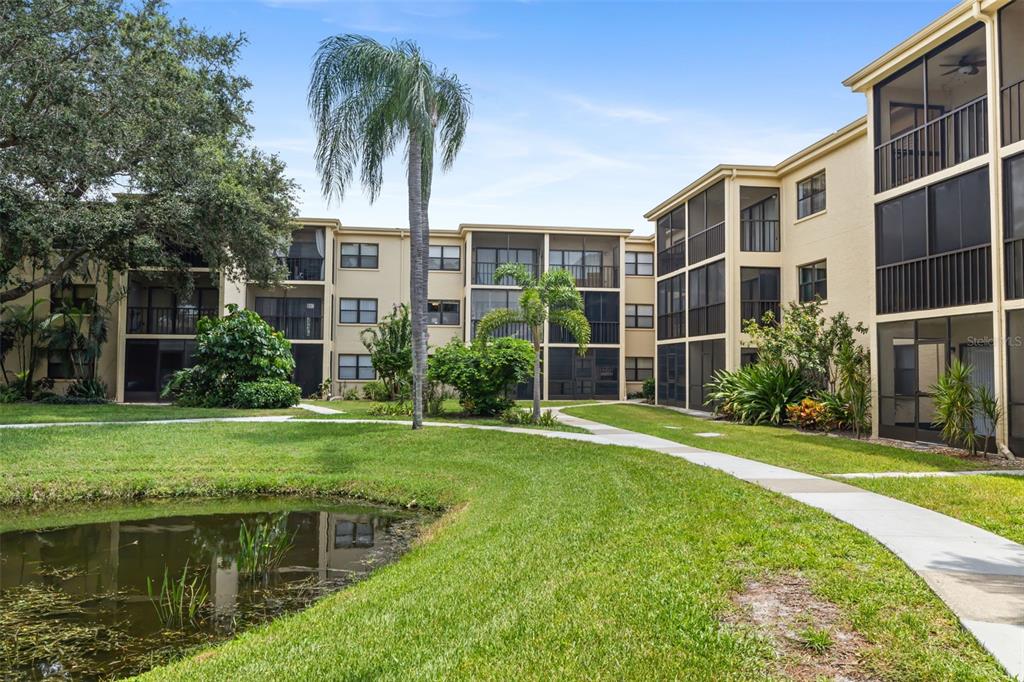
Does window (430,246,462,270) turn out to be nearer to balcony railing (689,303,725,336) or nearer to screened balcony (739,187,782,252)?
balcony railing (689,303,725,336)

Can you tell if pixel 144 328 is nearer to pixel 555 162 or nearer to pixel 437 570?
pixel 555 162

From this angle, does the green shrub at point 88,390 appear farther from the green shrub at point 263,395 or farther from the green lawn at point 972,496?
the green lawn at point 972,496

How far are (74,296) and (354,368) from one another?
12.5 meters

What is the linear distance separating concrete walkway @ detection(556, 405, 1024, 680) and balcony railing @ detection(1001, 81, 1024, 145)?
8215 millimetres

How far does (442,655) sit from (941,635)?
3.16 metres

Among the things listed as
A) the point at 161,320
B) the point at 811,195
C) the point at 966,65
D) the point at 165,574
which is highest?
the point at 966,65

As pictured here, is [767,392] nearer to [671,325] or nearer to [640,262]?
[671,325]

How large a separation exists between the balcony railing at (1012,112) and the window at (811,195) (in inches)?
357

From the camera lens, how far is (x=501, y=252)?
3722 cm

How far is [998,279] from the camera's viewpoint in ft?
44.4

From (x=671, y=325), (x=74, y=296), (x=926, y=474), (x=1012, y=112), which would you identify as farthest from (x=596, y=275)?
(x=926, y=474)

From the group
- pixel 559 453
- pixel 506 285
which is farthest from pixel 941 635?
pixel 506 285

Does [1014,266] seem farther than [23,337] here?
No

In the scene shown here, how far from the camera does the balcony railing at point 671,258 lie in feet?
100
